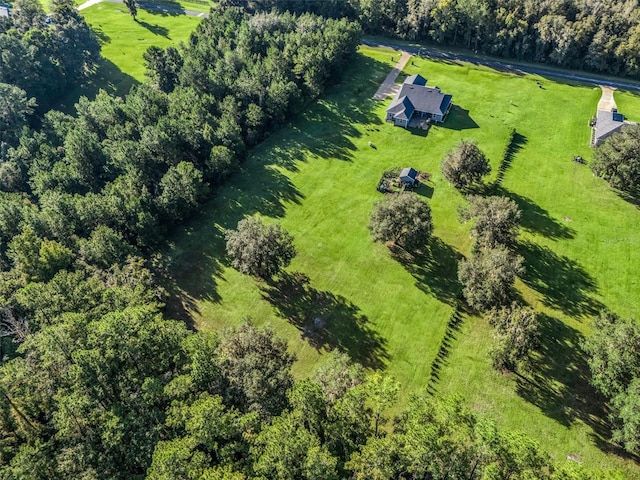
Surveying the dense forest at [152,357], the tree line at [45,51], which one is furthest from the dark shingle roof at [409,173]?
the tree line at [45,51]

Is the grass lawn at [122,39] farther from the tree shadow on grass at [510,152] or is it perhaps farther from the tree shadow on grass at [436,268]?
the tree shadow on grass at [510,152]

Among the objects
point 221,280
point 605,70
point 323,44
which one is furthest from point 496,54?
point 221,280

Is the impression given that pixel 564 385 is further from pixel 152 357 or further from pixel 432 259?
pixel 152 357

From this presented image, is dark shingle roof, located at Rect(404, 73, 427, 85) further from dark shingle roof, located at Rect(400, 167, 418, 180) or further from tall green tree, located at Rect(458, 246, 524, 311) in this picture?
tall green tree, located at Rect(458, 246, 524, 311)

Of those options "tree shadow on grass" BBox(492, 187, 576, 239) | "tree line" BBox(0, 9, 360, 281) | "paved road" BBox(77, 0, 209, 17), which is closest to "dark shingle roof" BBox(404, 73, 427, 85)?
"tree line" BBox(0, 9, 360, 281)

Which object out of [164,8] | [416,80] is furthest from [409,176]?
[164,8]

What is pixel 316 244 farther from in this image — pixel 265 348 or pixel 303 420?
pixel 303 420
